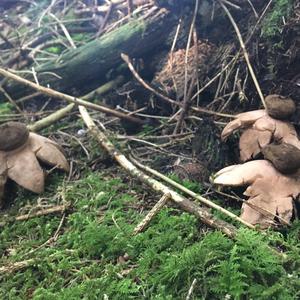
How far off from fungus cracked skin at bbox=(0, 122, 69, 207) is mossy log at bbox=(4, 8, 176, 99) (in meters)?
1.06

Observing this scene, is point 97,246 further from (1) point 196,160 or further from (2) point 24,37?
(2) point 24,37

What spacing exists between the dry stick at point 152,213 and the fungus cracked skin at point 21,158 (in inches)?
26.5

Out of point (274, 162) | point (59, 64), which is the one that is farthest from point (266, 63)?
point (59, 64)

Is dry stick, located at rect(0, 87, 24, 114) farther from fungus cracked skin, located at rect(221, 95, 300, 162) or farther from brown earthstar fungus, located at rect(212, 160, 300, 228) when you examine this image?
brown earthstar fungus, located at rect(212, 160, 300, 228)

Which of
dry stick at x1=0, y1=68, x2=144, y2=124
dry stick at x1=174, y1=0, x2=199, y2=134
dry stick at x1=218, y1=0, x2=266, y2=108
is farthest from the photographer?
dry stick at x1=0, y1=68, x2=144, y2=124

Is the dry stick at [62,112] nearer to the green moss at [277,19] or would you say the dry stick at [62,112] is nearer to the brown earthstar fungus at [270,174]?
the green moss at [277,19]

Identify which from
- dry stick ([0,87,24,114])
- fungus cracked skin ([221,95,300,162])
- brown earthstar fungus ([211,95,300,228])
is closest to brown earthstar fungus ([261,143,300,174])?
brown earthstar fungus ([211,95,300,228])

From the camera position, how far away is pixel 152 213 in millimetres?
1842

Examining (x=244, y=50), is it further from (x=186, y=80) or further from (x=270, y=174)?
(x=270, y=174)

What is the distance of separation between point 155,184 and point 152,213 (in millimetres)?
242

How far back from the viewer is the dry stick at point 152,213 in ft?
5.89

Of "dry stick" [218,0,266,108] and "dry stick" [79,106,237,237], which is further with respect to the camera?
"dry stick" [218,0,266,108]

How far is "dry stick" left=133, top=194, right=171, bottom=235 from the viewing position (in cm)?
180

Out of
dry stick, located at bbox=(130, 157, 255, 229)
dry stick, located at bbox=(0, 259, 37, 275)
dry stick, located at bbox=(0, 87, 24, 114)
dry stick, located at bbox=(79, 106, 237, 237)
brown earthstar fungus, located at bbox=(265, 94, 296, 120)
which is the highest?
dry stick, located at bbox=(0, 87, 24, 114)
